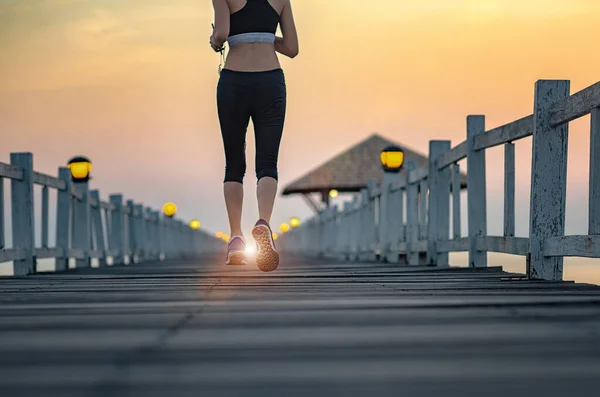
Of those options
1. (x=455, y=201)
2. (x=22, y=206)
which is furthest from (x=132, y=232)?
(x=455, y=201)

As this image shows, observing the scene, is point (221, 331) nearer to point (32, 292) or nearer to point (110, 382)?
point (110, 382)

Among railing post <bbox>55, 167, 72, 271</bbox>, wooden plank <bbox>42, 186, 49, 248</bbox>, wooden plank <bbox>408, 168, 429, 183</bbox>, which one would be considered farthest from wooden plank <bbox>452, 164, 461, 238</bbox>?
railing post <bbox>55, 167, 72, 271</bbox>

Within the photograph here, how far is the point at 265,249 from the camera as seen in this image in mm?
6055

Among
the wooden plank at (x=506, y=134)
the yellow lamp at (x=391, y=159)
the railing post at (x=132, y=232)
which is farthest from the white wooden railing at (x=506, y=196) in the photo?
the railing post at (x=132, y=232)

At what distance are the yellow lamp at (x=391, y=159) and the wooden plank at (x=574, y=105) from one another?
327 inches

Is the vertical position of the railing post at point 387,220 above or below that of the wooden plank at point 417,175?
below

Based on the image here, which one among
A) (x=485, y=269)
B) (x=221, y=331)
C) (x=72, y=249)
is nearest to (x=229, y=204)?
(x=485, y=269)

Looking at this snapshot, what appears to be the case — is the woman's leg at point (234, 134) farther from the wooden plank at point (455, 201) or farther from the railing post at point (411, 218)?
the railing post at point (411, 218)

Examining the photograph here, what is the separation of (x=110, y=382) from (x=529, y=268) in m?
4.37

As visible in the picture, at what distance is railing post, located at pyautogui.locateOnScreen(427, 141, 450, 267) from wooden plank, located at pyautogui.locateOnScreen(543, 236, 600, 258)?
3.97 meters

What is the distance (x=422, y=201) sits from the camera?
1074cm

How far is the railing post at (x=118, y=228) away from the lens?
60.5ft

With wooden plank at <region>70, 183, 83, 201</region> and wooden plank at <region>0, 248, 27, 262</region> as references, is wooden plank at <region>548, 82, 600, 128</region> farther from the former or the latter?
wooden plank at <region>70, 183, 83, 201</region>

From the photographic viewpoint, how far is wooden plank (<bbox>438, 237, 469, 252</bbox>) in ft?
27.7
